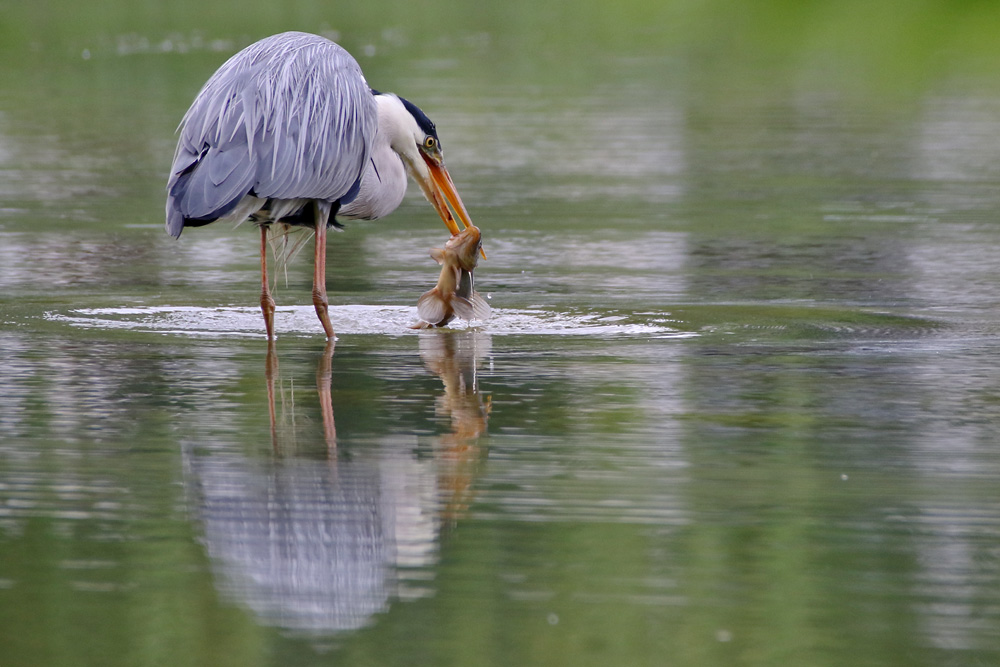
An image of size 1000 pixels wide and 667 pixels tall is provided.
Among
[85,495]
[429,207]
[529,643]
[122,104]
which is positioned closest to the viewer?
[529,643]

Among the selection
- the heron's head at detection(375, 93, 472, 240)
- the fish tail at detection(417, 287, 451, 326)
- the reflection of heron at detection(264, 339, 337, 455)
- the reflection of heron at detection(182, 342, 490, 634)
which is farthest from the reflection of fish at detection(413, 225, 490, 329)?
the reflection of heron at detection(182, 342, 490, 634)

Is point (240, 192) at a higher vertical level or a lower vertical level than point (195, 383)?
higher

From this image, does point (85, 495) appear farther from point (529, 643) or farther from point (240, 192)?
point (240, 192)

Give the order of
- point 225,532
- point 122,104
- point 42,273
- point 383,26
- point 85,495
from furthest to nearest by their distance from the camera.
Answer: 1. point 383,26
2. point 122,104
3. point 42,273
4. point 85,495
5. point 225,532

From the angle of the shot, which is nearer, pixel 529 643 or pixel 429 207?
pixel 529 643

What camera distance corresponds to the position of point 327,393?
793 cm

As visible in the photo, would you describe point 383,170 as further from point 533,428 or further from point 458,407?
point 533,428

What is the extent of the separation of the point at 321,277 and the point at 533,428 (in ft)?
8.93

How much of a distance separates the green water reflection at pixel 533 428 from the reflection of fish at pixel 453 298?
0.19 meters

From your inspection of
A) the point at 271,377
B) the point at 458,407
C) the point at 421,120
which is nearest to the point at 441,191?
the point at 421,120

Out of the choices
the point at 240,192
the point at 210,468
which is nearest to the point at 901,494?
the point at 210,468

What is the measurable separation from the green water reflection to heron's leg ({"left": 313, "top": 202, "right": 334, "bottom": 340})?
0.52 ft

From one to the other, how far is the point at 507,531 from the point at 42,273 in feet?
22.5

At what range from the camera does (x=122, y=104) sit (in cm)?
2523
